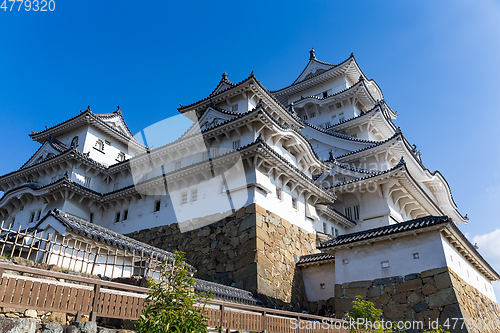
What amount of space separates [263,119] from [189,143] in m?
5.46

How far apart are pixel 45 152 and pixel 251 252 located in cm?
2049

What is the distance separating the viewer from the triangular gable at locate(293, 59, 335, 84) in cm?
4388

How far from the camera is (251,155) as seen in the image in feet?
65.7

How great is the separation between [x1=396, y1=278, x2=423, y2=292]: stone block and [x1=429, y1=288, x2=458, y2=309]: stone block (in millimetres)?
621

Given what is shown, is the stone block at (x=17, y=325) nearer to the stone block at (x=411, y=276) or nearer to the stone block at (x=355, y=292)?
the stone block at (x=355, y=292)

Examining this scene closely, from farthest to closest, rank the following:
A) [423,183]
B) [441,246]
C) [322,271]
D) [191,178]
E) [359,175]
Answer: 1. [423,183]
2. [359,175]
3. [191,178]
4. [322,271]
5. [441,246]

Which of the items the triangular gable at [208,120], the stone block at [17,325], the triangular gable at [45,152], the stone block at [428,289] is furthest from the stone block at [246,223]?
the triangular gable at [45,152]

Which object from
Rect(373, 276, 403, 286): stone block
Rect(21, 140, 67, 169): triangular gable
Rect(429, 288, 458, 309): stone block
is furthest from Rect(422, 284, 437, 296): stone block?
Rect(21, 140, 67, 169): triangular gable

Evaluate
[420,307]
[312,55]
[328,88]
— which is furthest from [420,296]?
[312,55]

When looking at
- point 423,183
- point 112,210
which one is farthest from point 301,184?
point 423,183

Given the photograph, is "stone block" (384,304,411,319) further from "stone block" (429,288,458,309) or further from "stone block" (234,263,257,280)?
"stone block" (234,263,257,280)

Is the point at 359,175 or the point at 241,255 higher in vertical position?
the point at 359,175

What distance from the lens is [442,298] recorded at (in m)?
14.5

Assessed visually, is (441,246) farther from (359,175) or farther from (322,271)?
(359,175)
